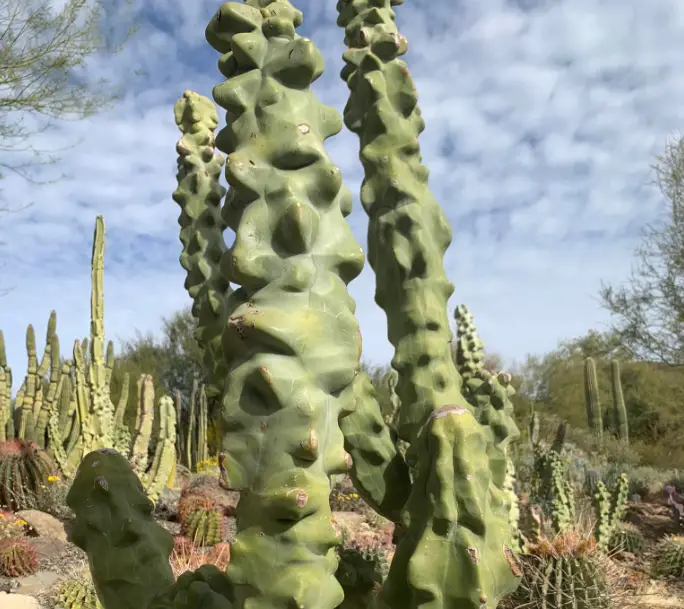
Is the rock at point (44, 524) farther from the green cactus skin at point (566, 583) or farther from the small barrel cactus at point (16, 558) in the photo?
the green cactus skin at point (566, 583)

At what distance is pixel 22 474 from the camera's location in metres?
8.52

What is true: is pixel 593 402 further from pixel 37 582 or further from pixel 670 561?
pixel 37 582

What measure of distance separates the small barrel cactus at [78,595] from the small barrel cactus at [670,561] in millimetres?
5872

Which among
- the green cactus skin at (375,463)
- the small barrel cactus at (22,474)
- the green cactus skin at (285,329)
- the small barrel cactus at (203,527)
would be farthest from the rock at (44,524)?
the green cactus skin at (285,329)

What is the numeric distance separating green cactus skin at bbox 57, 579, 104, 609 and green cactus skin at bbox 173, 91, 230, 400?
3634mm

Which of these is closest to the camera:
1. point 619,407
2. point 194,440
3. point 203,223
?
point 203,223

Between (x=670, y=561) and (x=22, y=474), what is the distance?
7.88 metres

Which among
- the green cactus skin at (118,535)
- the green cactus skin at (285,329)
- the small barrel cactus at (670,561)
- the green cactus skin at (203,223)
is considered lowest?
the small barrel cactus at (670,561)

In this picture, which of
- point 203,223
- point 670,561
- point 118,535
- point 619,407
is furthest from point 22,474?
point 619,407

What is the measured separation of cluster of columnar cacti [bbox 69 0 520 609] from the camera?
1.04m

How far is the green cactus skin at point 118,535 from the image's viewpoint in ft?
4.51

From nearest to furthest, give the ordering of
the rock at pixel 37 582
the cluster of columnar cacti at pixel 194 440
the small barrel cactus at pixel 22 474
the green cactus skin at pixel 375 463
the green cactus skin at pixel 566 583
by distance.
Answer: the green cactus skin at pixel 375 463, the green cactus skin at pixel 566 583, the rock at pixel 37 582, the small barrel cactus at pixel 22 474, the cluster of columnar cacti at pixel 194 440

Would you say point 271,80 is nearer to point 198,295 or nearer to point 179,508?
point 198,295

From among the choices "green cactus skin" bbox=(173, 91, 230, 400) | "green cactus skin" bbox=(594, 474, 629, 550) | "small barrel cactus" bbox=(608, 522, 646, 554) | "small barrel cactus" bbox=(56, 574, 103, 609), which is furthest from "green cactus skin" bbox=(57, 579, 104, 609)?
"small barrel cactus" bbox=(608, 522, 646, 554)
